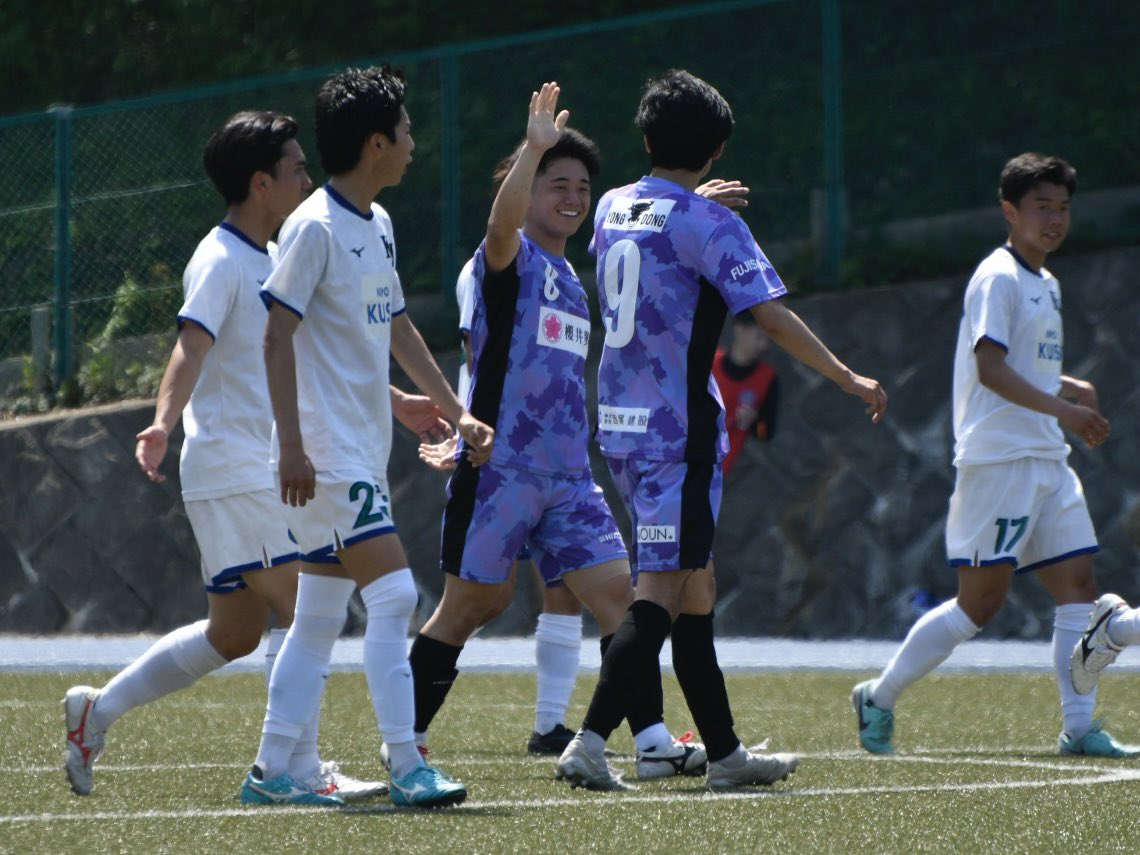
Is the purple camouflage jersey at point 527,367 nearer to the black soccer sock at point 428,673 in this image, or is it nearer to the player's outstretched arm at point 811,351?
the black soccer sock at point 428,673

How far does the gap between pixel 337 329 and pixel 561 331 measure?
112cm

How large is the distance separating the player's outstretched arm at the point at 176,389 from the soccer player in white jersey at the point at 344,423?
1.31 feet

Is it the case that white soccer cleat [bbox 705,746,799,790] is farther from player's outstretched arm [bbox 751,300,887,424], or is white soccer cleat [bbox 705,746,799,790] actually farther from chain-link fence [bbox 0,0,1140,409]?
chain-link fence [bbox 0,0,1140,409]

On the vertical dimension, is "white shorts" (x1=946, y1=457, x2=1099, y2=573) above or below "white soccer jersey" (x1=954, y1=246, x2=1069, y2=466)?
below

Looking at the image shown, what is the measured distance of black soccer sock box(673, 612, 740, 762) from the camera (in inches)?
217

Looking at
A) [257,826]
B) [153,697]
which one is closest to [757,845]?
[257,826]

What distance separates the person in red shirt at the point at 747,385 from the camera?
12.4 meters

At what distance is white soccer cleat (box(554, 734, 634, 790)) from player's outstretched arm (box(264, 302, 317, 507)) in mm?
1028

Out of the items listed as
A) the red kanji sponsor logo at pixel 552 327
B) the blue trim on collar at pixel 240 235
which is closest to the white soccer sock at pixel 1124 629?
the red kanji sponsor logo at pixel 552 327

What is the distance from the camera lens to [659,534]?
542 cm

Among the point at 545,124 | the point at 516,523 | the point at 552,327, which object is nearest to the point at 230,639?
the point at 516,523

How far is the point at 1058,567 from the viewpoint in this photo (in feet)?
22.4

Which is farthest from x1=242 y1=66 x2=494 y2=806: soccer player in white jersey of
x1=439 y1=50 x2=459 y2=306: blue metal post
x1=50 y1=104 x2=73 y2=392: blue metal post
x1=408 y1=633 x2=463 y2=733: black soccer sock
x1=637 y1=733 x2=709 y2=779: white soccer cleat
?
x1=50 y1=104 x2=73 y2=392: blue metal post

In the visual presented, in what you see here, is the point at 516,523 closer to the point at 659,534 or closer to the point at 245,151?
the point at 659,534
